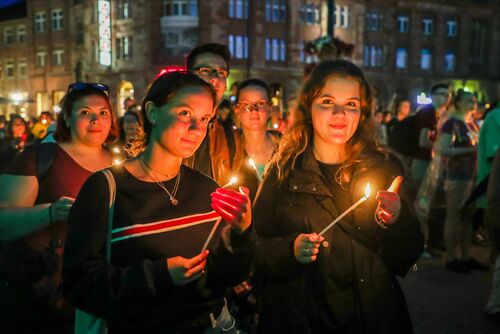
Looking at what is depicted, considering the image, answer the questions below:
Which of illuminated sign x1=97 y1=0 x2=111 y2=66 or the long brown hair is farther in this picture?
illuminated sign x1=97 y1=0 x2=111 y2=66

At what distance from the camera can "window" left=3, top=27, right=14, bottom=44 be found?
52.2 m

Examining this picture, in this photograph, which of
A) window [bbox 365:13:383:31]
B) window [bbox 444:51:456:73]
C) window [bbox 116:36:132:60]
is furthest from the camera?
window [bbox 444:51:456:73]

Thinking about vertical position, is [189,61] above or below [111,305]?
above

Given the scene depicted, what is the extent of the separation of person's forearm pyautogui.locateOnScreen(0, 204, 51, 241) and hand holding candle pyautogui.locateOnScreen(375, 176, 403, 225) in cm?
184

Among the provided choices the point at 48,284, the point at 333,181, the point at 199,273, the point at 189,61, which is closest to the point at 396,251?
the point at 333,181

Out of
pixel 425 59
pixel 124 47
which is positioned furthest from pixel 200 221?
pixel 425 59

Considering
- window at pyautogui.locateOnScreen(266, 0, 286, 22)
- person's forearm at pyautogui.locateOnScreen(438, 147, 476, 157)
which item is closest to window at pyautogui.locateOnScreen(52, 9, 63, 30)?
window at pyautogui.locateOnScreen(266, 0, 286, 22)

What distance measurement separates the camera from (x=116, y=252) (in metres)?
2.05

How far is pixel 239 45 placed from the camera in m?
40.5

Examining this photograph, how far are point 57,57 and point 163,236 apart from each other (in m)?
49.5

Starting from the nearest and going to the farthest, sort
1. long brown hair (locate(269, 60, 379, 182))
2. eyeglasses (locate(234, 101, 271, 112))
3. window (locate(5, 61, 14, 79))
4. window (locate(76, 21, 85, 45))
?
long brown hair (locate(269, 60, 379, 182)), eyeglasses (locate(234, 101, 271, 112)), window (locate(76, 21, 85, 45)), window (locate(5, 61, 14, 79))

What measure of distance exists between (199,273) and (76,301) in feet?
1.61

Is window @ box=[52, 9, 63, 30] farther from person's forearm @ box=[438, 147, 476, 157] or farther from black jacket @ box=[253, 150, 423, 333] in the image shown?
black jacket @ box=[253, 150, 423, 333]

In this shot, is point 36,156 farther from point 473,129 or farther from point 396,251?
point 473,129
